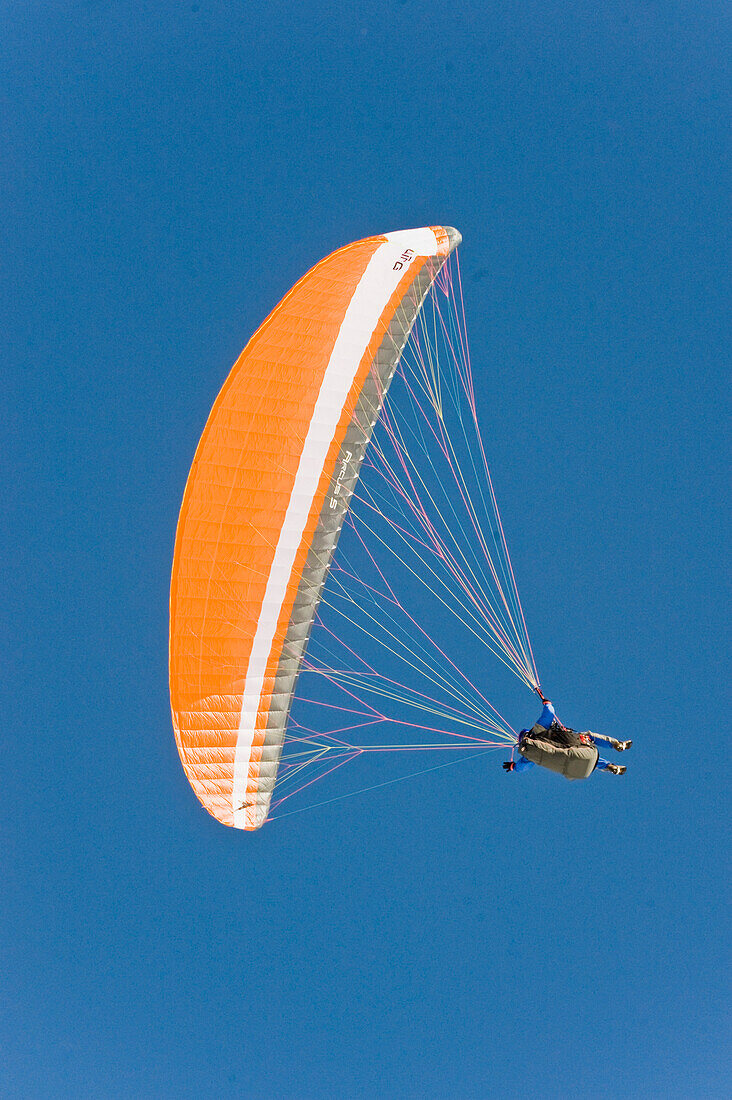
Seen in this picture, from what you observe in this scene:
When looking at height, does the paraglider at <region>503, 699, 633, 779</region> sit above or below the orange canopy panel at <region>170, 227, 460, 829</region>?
below

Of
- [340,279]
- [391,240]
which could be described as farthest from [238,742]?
[391,240]

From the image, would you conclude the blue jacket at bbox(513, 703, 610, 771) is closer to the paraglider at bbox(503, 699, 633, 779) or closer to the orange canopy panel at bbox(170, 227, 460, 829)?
the paraglider at bbox(503, 699, 633, 779)

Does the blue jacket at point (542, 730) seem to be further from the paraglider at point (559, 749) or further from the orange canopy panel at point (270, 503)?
the orange canopy panel at point (270, 503)

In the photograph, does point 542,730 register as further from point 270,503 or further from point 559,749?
point 270,503

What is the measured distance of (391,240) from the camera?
376 inches

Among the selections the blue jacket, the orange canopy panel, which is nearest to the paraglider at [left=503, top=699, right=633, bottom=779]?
the blue jacket

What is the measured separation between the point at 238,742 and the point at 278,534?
2171 millimetres

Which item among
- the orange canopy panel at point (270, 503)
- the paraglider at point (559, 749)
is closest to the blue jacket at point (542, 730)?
the paraglider at point (559, 749)

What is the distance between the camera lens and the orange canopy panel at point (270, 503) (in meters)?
8.87

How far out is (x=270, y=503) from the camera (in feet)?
29.8

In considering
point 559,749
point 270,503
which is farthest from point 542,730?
point 270,503

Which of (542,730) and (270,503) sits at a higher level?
(270,503)

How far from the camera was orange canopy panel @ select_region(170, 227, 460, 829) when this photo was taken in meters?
8.87

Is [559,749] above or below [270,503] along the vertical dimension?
below
